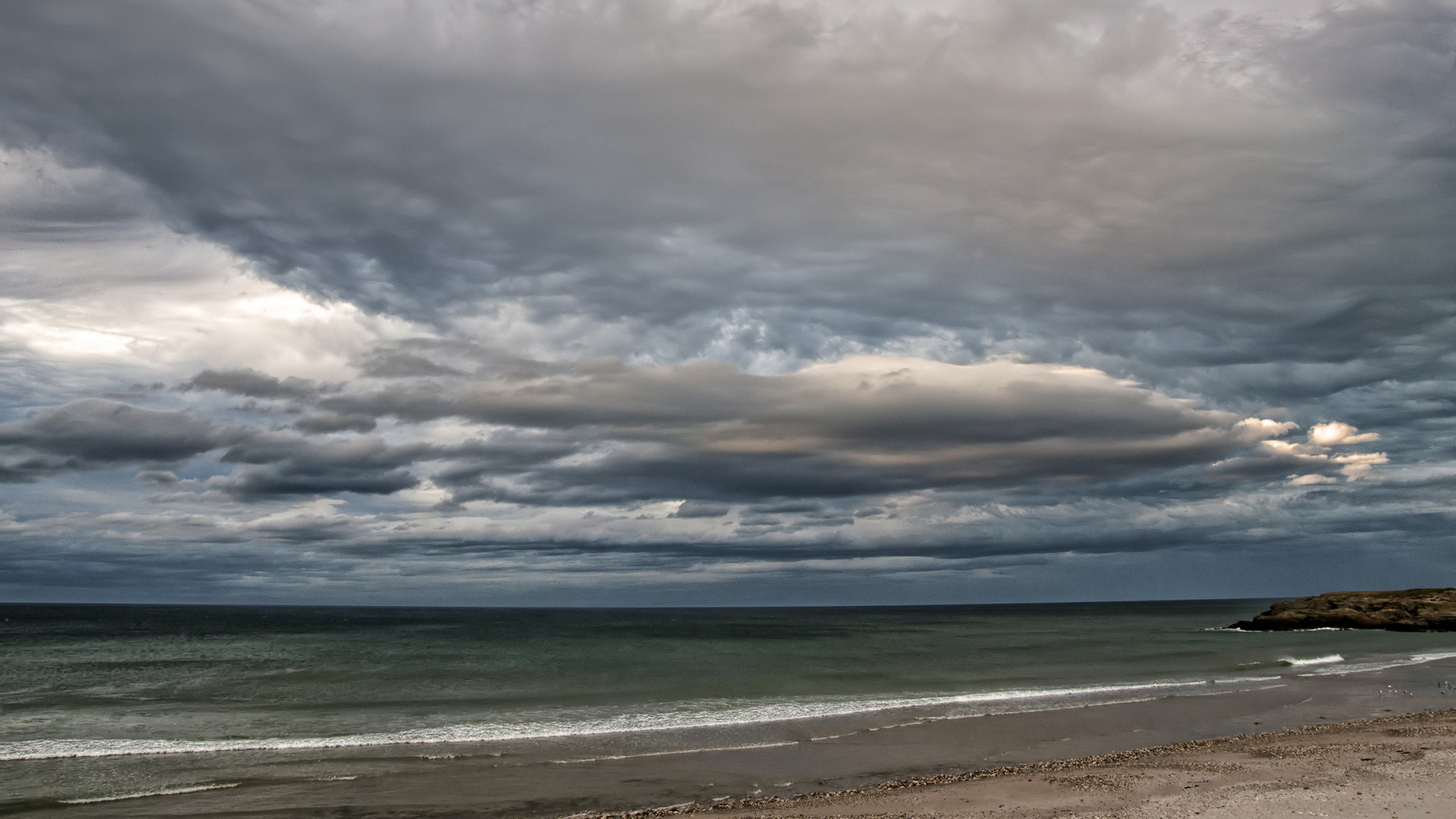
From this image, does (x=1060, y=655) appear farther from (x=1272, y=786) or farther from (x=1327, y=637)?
(x=1272, y=786)

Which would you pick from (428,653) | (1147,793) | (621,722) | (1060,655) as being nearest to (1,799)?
(621,722)

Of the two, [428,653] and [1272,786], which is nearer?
[1272,786]

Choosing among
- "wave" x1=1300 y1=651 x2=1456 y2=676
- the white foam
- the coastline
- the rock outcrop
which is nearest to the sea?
the white foam

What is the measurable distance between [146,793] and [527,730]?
10.3 metres

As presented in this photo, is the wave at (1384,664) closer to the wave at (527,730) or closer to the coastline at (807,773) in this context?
the coastline at (807,773)

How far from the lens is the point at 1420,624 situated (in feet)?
265

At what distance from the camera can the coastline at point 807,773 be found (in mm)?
16969

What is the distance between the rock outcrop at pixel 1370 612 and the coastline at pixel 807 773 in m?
68.2

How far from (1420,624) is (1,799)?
103m

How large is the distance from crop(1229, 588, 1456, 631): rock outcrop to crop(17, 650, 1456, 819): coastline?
6817cm

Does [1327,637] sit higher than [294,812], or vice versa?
[294,812]

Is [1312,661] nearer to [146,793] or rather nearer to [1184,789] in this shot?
[1184,789]

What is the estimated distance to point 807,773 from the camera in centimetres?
1995

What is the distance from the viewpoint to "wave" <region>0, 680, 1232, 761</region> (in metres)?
24.1
